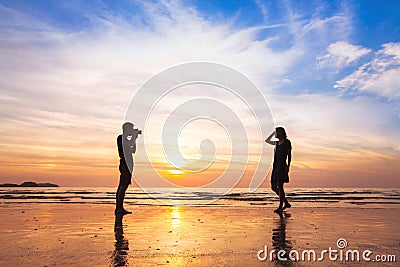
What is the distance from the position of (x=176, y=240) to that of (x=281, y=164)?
6.57m

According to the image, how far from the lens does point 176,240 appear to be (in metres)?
6.64

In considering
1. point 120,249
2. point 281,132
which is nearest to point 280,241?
point 120,249

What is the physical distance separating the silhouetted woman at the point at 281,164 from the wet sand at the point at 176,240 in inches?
99.0

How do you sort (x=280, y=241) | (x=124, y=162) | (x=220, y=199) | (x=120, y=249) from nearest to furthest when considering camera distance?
(x=120, y=249)
(x=280, y=241)
(x=124, y=162)
(x=220, y=199)

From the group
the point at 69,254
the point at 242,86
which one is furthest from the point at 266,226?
the point at 242,86

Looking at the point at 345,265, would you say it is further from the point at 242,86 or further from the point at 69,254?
the point at 242,86

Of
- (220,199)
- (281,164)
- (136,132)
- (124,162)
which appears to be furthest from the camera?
(220,199)

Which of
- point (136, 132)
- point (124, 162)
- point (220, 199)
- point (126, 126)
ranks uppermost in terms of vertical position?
point (126, 126)

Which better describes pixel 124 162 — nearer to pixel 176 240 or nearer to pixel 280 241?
pixel 176 240

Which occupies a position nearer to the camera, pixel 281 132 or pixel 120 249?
pixel 120 249

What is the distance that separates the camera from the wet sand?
5074 millimetres

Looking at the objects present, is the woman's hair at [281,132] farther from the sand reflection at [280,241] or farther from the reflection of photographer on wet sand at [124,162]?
the reflection of photographer on wet sand at [124,162]

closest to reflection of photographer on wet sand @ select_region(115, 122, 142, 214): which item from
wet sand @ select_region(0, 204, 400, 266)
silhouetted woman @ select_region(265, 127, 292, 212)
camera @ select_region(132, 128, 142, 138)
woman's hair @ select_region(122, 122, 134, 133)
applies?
woman's hair @ select_region(122, 122, 134, 133)

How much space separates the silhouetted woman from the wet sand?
251 centimetres
